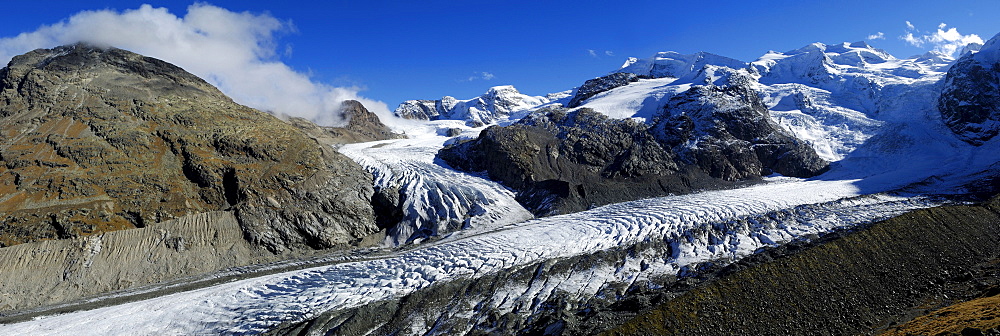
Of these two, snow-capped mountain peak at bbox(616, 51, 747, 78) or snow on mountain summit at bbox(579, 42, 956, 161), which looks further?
snow-capped mountain peak at bbox(616, 51, 747, 78)

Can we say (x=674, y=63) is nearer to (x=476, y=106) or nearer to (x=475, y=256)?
(x=476, y=106)

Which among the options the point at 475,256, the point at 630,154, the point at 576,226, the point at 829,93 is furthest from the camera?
the point at 829,93

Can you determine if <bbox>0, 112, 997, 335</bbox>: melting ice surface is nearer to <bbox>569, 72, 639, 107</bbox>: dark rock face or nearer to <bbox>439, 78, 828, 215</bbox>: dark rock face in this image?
<bbox>439, 78, 828, 215</bbox>: dark rock face

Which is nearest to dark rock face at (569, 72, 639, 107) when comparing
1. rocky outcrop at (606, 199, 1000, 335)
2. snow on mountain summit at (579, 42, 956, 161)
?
snow on mountain summit at (579, 42, 956, 161)

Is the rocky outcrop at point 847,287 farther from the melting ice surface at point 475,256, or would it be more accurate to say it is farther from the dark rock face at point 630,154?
the dark rock face at point 630,154

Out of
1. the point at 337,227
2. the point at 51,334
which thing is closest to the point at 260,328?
the point at 51,334

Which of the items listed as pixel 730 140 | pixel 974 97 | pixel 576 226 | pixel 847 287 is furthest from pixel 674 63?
pixel 847 287
